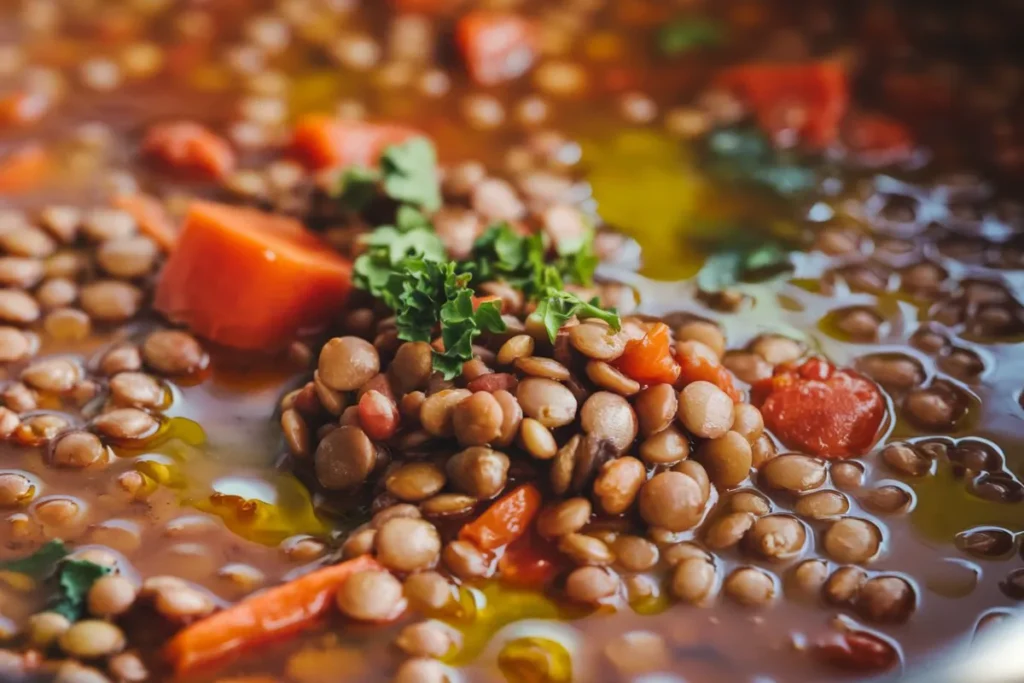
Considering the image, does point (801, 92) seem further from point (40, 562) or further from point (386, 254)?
point (40, 562)

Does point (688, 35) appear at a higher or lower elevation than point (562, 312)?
higher

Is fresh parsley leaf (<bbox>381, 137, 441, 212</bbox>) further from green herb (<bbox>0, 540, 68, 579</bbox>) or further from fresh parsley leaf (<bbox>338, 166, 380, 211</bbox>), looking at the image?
green herb (<bbox>0, 540, 68, 579</bbox>)

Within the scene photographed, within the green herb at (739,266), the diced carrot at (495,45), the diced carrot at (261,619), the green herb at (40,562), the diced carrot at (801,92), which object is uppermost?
the diced carrot at (801,92)

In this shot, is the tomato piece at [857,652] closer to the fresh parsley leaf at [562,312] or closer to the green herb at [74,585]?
the fresh parsley leaf at [562,312]

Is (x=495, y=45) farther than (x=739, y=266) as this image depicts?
Yes

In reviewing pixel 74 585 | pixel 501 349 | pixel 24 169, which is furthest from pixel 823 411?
pixel 24 169

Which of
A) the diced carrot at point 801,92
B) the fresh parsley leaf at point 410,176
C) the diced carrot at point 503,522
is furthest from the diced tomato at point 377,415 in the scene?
the diced carrot at point 801,92
